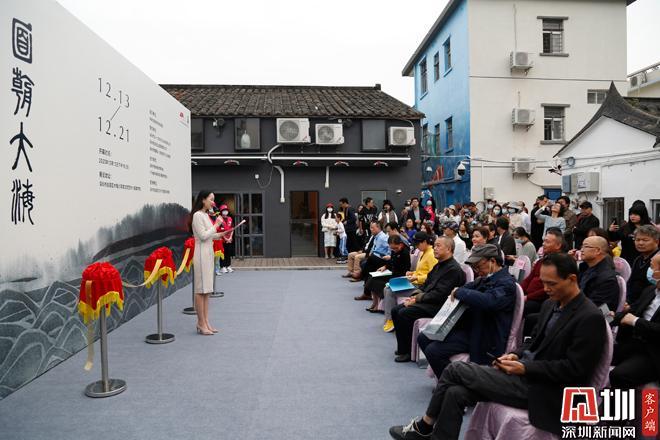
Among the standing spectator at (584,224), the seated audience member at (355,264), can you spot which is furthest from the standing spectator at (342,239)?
the standing spectator at (584,224)

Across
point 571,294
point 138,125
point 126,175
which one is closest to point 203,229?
point 126,175

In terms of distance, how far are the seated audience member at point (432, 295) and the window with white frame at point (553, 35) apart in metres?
14.1

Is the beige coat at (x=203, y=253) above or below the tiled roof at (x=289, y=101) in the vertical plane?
below

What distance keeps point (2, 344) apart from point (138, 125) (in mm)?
3947

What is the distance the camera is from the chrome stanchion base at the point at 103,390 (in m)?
4.07

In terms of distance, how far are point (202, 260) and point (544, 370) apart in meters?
4.37

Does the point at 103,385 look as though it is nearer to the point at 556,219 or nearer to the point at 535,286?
the point at 535,286

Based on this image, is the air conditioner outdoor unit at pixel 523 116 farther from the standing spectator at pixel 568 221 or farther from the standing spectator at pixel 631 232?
the standing spectator at pixel 631 232

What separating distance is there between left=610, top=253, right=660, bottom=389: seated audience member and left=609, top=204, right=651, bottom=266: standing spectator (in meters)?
2.92

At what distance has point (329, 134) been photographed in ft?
44.4

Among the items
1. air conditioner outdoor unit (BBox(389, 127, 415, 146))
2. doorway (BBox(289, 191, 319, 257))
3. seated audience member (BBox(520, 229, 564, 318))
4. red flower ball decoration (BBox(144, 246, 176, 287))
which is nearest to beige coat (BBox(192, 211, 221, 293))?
red flower ball decoration (BBox(144, 246, 176, 287))

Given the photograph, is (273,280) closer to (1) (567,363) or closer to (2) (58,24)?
(2) (58,24)

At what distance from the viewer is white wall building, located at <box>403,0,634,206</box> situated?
51.4 feet

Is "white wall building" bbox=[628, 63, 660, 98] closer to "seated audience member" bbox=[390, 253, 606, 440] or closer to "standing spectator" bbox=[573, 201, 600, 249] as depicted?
"standing spectator" bbox=[573, 201, 600, 249]
